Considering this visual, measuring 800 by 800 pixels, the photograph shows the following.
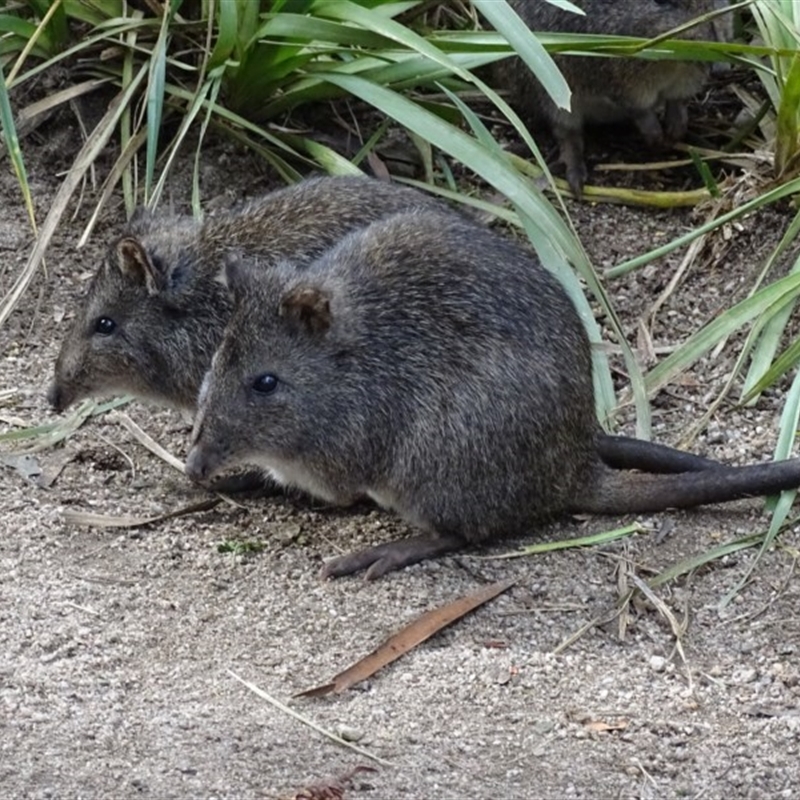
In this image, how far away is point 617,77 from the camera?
7242 millimetres

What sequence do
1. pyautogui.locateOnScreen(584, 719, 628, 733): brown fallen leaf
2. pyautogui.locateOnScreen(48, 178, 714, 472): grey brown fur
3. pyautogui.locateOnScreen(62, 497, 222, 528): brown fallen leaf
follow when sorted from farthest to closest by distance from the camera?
pyautogui.locateOnScreen(48, 178, 714, 472): grey brown fur, pyautogui.locateOnScreen(62, 497, 222, 528): brown fallen leaf, pyautogui.locateOnScreen(584, 719, 628, 733): brown fallen leaf

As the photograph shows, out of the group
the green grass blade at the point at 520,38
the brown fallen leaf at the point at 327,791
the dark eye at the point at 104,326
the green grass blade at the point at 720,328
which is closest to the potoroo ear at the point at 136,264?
the dark eye at the point at 104,326

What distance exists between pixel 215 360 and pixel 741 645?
6.27ft

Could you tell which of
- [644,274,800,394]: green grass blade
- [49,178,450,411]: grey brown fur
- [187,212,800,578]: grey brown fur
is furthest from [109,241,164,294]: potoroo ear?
[644,274,800,394]: green grass blade

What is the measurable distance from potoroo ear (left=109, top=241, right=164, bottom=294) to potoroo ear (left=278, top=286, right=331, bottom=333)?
0.64 metres

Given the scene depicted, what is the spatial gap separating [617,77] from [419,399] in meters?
2.33

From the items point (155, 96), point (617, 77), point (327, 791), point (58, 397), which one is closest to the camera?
point (327, 791)

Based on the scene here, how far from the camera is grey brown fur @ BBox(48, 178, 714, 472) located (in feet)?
19.7

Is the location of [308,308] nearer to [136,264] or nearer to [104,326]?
[136,264]

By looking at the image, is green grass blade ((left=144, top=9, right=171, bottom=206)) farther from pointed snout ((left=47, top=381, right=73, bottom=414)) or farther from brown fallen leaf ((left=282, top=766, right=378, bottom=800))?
brown fallen leaf ((left=282, top=766, right=378, bottom=800))

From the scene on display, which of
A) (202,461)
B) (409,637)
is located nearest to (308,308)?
(202,461)

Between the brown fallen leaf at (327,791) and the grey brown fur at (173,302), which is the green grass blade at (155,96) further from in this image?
the brown fallen leaf at (327,791)

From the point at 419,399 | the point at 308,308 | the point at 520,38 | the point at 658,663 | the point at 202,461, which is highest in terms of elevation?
the point at 520,38

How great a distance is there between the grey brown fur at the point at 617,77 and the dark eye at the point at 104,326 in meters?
2.26
